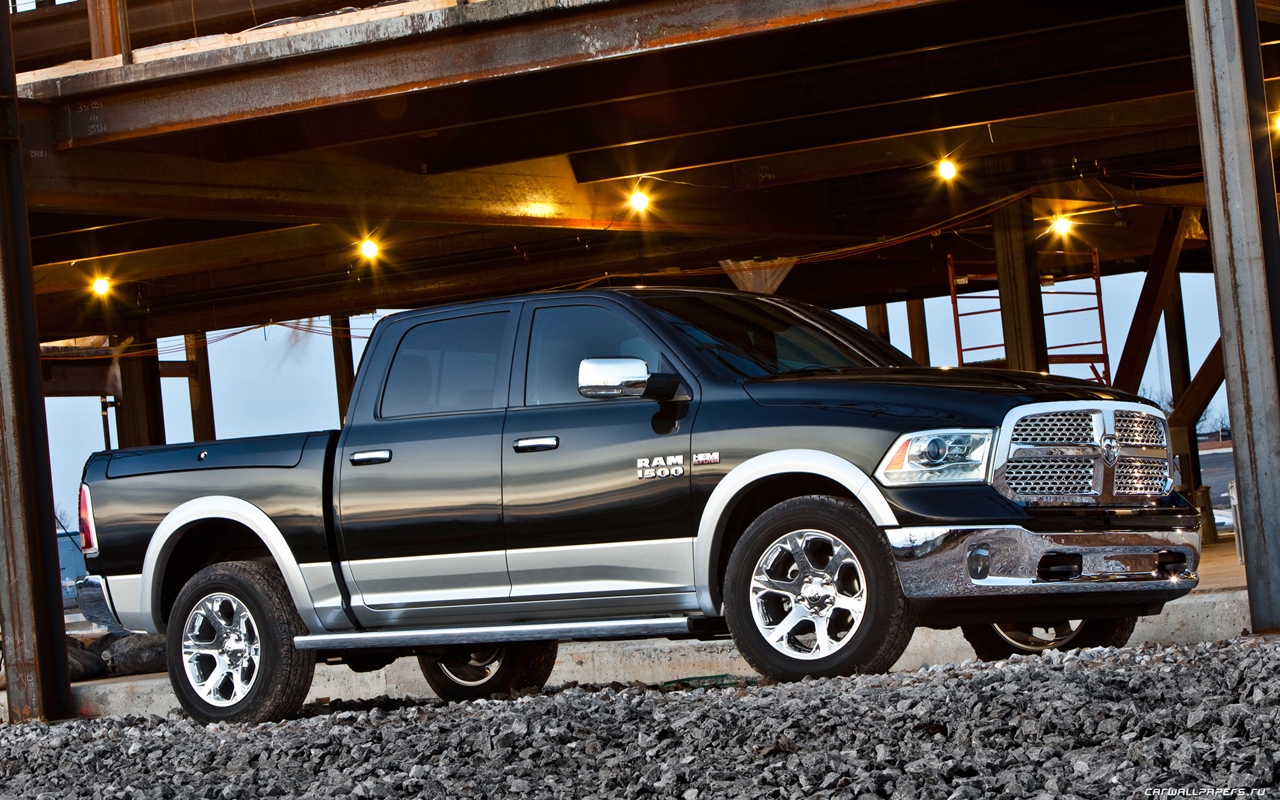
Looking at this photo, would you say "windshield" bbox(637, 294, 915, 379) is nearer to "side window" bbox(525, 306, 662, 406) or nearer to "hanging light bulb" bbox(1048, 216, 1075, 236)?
"side window" bbox(525, 306, 662, 406)

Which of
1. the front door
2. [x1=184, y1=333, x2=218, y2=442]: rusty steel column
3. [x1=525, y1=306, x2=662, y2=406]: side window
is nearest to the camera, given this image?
the front door

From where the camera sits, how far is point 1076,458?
242 inches

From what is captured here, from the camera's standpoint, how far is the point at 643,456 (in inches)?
261

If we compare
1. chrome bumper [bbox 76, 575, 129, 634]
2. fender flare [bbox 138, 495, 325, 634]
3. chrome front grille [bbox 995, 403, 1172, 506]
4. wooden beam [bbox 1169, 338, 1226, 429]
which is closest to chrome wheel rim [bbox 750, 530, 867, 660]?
chrome front grille [bbox 995, 403, 1172, 506]

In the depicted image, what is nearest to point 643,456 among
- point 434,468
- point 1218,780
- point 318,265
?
point 434,468

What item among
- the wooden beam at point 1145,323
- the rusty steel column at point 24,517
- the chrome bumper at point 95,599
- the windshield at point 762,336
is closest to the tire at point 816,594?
the windshield at point 762,336

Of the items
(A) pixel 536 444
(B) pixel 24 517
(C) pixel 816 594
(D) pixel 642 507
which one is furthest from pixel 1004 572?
(B) pixel 24 517

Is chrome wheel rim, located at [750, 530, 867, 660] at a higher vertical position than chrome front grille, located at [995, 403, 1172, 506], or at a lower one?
lower

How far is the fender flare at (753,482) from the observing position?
6055mm

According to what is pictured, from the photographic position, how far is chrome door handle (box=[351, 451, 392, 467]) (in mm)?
7316

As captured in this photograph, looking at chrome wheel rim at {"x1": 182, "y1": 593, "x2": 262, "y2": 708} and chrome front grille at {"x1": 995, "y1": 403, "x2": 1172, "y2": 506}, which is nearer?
chrome front grille at {"x1": 995, "y1": 403, "x2": 1172, "y2": 506}

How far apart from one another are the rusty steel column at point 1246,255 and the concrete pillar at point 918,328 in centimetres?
2556

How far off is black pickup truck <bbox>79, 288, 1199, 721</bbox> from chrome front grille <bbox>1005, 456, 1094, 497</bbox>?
0.03 ft

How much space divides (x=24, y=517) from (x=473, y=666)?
9.49 ft
